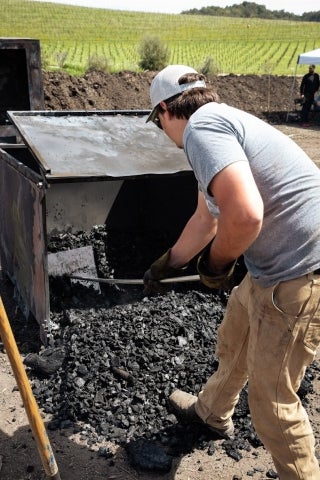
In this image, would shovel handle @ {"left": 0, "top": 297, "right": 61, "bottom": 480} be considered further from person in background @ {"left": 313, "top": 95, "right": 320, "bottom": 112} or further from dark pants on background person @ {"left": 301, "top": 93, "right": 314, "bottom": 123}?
person in background @ {"left": 313, "top": 95, "right": 320, "bottom": 112}

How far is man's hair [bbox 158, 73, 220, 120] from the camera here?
2.16 metres

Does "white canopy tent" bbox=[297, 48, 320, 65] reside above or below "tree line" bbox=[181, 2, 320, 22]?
below

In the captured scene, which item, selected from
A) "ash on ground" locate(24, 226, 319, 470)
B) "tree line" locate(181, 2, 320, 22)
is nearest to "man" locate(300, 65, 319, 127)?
"ash on ground" locate(24, 226, 319, 470)

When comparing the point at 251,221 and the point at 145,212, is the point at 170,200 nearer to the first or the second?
the point at 145,212

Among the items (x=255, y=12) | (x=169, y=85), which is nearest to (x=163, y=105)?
(x=169, y=85)

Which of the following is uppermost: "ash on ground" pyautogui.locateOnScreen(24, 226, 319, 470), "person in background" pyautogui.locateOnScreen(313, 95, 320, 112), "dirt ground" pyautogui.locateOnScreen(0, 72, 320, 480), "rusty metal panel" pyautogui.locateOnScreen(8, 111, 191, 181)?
"rusty metal panel" pyautogui.locateOnScreen(8, 111, 191, 181)

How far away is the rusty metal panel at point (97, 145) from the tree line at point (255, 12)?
96.8m

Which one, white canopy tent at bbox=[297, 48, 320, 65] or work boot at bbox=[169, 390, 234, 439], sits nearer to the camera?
work boot at bbox=[169, 390, 234, 439]

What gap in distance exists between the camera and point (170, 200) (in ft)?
16.6

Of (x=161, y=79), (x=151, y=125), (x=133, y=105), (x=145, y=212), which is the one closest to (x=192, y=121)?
(x=161, y=79)

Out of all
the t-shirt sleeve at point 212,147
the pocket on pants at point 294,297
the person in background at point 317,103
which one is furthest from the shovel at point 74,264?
the person in background at point 317,103

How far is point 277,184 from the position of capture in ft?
6.77

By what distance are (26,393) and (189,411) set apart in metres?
1.17

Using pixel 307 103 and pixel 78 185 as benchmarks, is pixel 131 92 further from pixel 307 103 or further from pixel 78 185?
pixel 78 185
